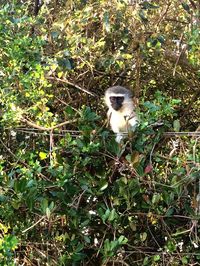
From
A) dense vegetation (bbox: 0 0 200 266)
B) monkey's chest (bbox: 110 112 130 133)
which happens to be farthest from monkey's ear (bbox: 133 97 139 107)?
monkey's chest (bbox: 110 112 130 133)

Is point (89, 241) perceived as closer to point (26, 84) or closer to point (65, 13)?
point (26, 84)

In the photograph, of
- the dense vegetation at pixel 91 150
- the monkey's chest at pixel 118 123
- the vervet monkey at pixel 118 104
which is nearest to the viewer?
the dense vegetation at pixel 91 150

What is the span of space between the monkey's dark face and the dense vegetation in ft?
0.33

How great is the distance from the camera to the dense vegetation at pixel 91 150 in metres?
3.19

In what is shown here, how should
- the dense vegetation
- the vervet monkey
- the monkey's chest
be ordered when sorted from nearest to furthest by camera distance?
the dense vegetation, the monkey's chest, the vervet monkey

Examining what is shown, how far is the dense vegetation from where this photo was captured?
126 inches

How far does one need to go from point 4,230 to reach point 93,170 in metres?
0.70

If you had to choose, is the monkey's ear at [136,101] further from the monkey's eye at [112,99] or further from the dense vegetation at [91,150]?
the monkey's eye at [112,99]

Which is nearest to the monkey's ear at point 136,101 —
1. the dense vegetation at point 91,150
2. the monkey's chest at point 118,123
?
the dense vegetation at point 91,150

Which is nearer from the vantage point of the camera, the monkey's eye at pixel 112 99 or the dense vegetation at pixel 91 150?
the dense vegetation at pixel 91 150

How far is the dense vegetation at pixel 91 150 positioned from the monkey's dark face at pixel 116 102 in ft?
0.33

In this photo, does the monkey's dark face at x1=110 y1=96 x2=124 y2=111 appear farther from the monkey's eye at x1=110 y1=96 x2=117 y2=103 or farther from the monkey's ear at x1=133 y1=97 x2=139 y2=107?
the monkey's ear at x1=133 y1=97 x2=139 y2=107

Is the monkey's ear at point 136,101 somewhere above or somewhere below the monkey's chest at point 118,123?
above

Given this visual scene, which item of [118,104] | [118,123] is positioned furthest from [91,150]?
[118,104]
